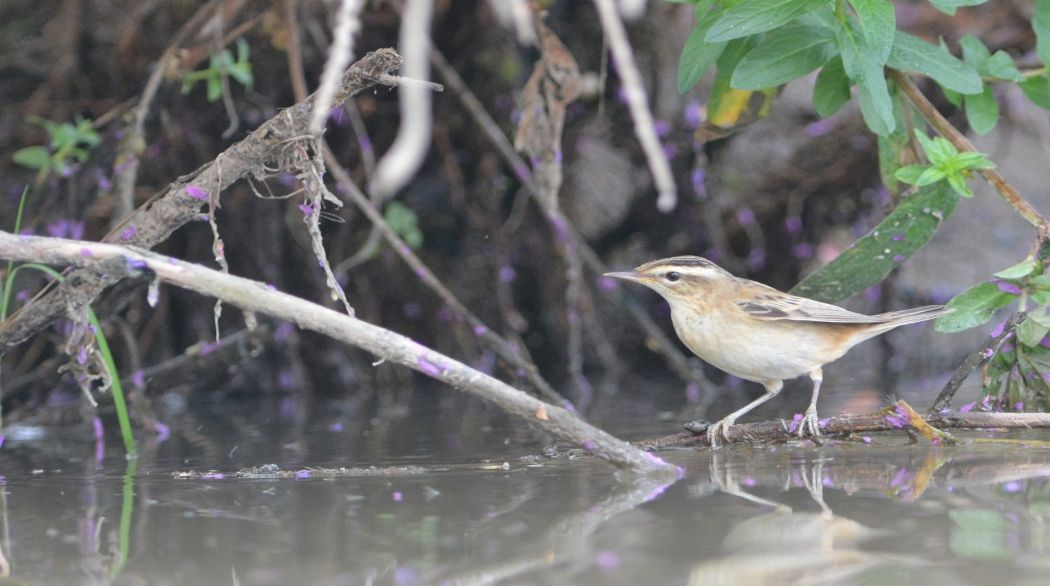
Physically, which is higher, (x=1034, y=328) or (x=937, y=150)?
(x=937, y=150)

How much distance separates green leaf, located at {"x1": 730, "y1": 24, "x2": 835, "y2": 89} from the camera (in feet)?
15.3

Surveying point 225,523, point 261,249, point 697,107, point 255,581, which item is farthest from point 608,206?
point 255,581

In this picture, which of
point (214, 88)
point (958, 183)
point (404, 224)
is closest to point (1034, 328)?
point (958, 183)

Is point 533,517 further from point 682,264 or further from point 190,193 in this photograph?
point 682,264

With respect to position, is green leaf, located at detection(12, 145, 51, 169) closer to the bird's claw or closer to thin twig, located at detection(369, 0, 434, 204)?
thin twig, located at detection(369, 0, 434, 204)

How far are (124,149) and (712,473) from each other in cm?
391

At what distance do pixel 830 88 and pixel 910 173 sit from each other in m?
0.51

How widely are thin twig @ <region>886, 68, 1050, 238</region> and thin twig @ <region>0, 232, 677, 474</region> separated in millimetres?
2272

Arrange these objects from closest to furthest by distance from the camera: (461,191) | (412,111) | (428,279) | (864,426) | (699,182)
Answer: (412,111)
(864,426)
(428,279)
(699,182)
(461,191)

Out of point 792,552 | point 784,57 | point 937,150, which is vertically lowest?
point 792,552

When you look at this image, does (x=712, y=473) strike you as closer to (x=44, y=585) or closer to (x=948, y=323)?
(x=948, y=323)

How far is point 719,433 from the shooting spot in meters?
4.85

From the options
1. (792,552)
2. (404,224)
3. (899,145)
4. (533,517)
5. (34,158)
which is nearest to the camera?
(792,552)

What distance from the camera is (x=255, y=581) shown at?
9.80 feet
